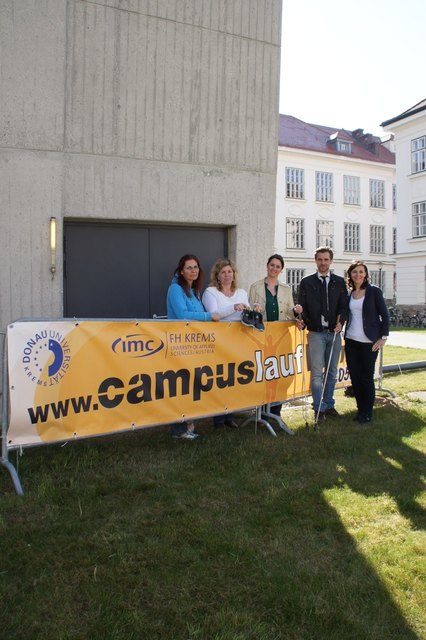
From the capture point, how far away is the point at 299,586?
3.08 metres

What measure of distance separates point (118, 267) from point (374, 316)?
333 centimetres

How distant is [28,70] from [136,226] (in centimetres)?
222

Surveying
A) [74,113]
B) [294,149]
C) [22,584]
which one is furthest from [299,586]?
[294,149]

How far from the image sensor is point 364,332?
6.85 metres

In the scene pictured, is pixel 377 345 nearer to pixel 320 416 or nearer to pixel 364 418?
pixel 364 418

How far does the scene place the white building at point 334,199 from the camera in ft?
145

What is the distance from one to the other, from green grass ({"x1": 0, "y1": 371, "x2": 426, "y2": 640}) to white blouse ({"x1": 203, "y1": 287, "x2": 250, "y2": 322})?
4.82 feet

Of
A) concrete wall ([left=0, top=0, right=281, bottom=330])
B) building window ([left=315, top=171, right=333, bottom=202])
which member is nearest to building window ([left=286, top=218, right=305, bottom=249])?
building window ([left=315, top=171, right=333, bottom=202])

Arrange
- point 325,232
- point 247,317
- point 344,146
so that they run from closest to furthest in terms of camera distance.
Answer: point 247,317 < point 325,232 < point 344,146

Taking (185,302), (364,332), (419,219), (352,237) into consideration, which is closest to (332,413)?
(364,332)

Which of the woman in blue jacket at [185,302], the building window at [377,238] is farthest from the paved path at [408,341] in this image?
the building window at [377,238]

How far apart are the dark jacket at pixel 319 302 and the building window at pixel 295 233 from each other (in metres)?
37.9

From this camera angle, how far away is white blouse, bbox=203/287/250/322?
6.29m

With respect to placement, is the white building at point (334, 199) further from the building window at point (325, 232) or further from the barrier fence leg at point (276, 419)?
the barrier fence leg at point (276, 419)
